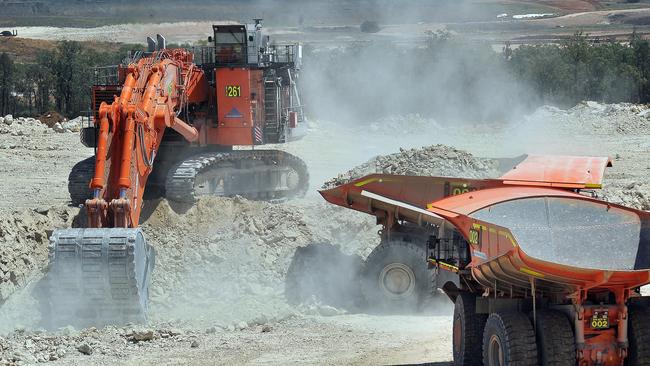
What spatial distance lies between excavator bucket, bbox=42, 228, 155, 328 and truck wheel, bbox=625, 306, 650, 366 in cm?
713

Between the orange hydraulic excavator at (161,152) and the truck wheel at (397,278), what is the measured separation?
3053 millimetres

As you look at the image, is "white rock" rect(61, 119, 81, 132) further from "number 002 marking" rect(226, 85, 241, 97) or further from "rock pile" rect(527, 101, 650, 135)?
"number 002 marking" rect(226, 85, 241, 97)

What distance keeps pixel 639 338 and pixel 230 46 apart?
1294 centimetres

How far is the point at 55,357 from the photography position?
14.8m

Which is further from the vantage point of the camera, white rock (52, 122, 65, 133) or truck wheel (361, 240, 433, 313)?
white rock (52, 122, 65, 133)

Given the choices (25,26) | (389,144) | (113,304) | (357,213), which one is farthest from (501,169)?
(25,26)

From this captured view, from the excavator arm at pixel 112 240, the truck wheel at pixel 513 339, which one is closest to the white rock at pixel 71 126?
the excavator arm at pixel 112 240

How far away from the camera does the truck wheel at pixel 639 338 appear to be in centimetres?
1148

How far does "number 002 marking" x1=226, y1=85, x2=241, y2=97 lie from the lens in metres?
22.6

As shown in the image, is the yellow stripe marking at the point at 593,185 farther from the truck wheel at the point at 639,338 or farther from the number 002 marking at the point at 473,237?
the truck wheel at the point at 639,338

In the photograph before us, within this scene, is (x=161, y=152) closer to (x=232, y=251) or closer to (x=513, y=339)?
(x=232, y=251)

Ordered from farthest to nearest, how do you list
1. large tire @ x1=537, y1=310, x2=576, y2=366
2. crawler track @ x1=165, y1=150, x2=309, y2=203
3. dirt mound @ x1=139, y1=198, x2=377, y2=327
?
crawler track @ x1=165, y1=150, x2=309, y2=203 < dirt mound @ x1=139, y1=198, x2=377, y2=327 < large tire @ x1=537, y1=310, x2=576, y2=366

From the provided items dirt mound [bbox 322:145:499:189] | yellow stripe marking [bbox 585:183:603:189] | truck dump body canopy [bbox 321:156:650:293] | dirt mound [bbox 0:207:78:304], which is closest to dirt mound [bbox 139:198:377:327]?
dirt mound [bbox 322:145:499:189]

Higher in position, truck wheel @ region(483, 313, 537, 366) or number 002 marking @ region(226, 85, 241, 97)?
number 002 marking @ region(226, 85, 241, 97)
